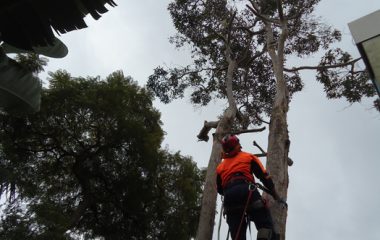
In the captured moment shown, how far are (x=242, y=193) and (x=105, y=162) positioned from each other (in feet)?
29.3

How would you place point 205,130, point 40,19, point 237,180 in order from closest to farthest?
point 40,19 → point 237,180 → point 205,130

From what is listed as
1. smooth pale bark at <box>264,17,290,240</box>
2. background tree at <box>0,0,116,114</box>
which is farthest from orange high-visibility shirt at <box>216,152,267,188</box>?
background tree at <box>0,0,116,114</box>

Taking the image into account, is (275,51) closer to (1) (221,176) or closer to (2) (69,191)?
(1) (221,176)

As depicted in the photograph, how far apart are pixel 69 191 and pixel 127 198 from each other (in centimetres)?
185

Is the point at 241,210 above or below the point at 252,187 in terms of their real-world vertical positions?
below

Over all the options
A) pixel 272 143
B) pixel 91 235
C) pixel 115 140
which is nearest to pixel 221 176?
pixel 272 143

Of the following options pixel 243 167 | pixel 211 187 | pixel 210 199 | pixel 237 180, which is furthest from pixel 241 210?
pixel 211 187

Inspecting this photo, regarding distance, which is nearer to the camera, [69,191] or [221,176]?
[221,176]

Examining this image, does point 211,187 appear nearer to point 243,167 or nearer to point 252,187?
point 243,167

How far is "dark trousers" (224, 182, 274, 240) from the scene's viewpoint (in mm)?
5141

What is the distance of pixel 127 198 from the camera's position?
1338 cm

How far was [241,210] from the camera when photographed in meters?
5.24

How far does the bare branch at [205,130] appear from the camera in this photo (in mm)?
10383

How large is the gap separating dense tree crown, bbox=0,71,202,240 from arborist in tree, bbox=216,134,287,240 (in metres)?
7.73
